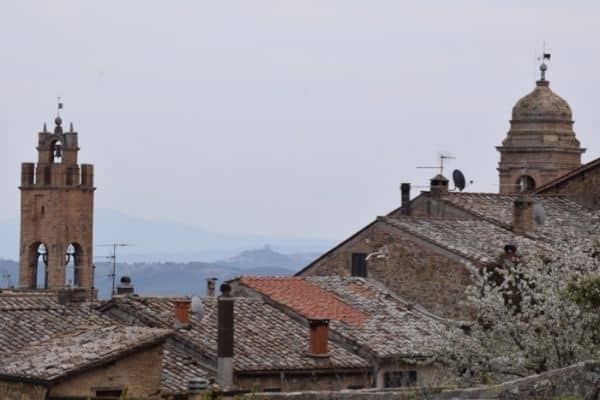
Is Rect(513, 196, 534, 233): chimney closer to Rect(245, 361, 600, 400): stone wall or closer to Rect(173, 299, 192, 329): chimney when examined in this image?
Rect(173, 299, 192, 329): chimney

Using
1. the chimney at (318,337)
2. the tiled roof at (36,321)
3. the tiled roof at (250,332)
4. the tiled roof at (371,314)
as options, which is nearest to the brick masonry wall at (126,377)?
the tiled roof at (36,321)

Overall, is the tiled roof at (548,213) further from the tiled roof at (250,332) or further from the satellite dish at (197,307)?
the satellite dish at (197,307)

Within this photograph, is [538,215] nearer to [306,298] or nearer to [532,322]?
[306,298]

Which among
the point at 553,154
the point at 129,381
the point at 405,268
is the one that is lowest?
the point at 129,381

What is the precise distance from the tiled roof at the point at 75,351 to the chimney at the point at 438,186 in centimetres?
1589

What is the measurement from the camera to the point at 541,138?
77.4 m

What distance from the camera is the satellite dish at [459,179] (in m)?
50.7

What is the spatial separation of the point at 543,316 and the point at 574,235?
13330mm

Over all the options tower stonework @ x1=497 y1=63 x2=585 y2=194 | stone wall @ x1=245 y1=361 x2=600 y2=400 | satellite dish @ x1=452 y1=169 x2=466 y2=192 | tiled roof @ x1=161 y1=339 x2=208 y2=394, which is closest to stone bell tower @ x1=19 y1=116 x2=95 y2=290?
tower stonework @ x1=497 y1=63 x2=585 y2=194

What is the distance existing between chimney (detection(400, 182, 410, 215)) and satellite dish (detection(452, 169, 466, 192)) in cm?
400

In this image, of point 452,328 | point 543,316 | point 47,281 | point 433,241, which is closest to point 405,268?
point 433,241

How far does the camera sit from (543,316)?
1169 inches

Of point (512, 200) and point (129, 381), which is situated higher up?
point (512, 200)

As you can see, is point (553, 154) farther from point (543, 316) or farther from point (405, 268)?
point (543, 316)
